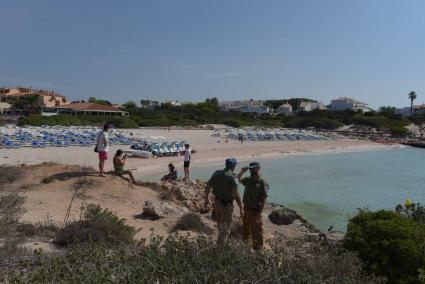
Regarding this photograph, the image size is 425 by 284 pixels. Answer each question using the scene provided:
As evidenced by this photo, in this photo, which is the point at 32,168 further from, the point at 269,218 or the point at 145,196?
the point at 269,218

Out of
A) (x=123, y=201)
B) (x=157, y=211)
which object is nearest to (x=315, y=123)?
(x=123, y=201)

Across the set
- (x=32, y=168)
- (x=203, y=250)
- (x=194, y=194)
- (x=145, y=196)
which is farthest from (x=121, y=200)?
(x=203, y=250)

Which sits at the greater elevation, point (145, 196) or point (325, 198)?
point (145, 196)

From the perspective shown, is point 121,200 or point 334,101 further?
point 334,101

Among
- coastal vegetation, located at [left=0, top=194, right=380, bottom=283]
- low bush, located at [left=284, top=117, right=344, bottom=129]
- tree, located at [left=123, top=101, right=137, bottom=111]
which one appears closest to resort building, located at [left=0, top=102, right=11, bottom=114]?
tree, located at [left=123, top=101, right=137, bottom=111]

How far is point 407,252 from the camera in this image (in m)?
5.82

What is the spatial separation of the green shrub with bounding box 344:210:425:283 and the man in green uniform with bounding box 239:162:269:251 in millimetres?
1367

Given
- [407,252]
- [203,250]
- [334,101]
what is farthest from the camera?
[334,101]

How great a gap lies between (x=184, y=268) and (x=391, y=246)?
3.60m

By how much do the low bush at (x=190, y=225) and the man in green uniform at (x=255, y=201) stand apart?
1.72 metres

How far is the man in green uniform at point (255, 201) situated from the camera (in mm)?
6430

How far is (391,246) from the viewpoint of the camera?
5965 mm

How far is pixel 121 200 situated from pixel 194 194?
2.59 meters

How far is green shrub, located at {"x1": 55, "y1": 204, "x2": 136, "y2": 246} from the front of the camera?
6.34 m
